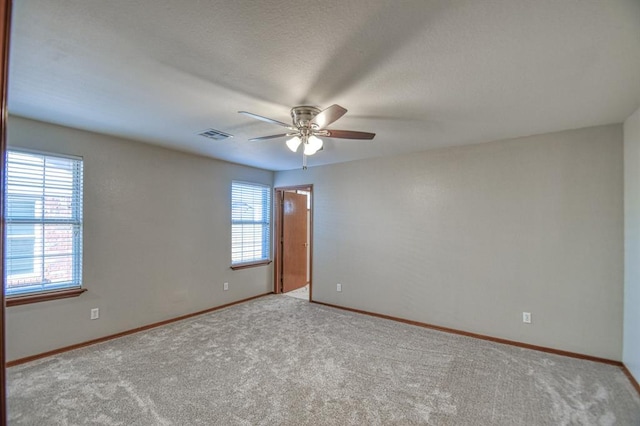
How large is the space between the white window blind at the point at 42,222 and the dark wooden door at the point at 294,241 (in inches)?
126

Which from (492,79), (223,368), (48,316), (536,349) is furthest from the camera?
(536,349)

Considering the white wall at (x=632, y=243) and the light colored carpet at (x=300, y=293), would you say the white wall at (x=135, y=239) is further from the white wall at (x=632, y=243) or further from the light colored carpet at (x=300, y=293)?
the white wall at (x=632, y=243)

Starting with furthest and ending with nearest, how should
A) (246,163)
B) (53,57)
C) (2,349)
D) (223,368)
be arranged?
(246,163), (223,368), (53,57), (2,349)

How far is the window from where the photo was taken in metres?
4.96

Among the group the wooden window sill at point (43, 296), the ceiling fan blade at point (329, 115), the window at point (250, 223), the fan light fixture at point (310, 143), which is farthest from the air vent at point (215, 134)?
the wooden window sill at point (43, 296)

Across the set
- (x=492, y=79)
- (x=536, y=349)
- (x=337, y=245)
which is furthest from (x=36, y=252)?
(x=536, y=349)

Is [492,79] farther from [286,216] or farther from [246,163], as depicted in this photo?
[286,216]

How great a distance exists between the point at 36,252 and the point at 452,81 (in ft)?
Answer: 13.3

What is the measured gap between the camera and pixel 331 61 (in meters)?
1.76

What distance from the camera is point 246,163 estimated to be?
4.91m

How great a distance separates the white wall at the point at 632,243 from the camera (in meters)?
2.48

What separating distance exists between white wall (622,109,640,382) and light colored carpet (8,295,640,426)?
0.27 meters

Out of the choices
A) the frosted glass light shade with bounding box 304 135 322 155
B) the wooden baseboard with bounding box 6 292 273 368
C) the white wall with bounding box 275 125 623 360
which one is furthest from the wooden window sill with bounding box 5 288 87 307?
the white wall with bounding box 275 125 623 360

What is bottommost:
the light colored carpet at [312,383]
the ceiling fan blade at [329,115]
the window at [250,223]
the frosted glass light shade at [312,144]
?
the light colored carpet at [312,383]
